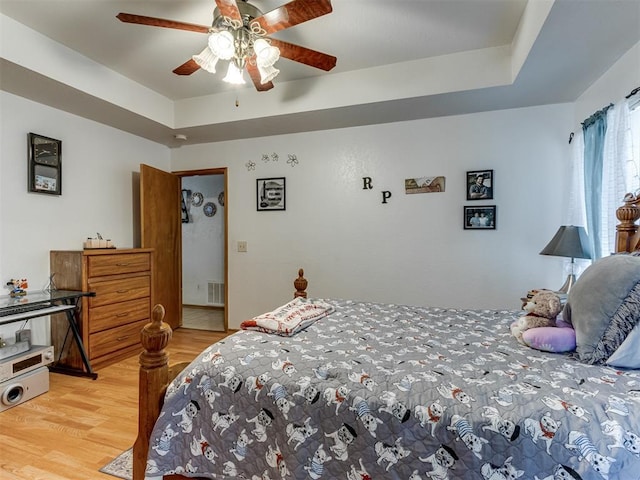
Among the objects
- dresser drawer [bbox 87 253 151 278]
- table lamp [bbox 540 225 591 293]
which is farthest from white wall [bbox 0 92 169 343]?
table lamp [bbox 540 225 591 293]

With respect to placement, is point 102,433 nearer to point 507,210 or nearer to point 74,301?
point 74,301

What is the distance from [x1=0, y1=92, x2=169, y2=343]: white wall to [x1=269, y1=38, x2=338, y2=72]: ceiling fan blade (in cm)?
234

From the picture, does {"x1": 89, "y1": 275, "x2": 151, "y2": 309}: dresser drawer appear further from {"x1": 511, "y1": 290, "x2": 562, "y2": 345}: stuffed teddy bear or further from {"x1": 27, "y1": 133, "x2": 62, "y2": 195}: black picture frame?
{"x1": 511, "y1": 290, "x2": 562, "y2": 345}: stuffed teddy bear

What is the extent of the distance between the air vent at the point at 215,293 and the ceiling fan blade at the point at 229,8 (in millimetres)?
4270

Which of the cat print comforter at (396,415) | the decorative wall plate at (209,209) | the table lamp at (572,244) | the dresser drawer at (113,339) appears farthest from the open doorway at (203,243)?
the table lamp at (572,244)

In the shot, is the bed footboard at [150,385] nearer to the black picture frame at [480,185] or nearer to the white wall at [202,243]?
the black picture frame at [480,185]

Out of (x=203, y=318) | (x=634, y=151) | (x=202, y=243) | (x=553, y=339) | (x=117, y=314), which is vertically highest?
(x=634, y=151)

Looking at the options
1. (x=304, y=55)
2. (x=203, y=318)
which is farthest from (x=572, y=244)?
(x=203, y=318)

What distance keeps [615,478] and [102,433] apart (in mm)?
2419

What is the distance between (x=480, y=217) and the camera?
3.06 metres

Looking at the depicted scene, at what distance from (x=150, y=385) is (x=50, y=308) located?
6.02ft

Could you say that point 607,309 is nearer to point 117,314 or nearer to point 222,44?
point 222,44

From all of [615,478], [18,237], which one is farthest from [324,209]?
[615,478]

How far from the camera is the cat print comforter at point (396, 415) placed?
91 cm
